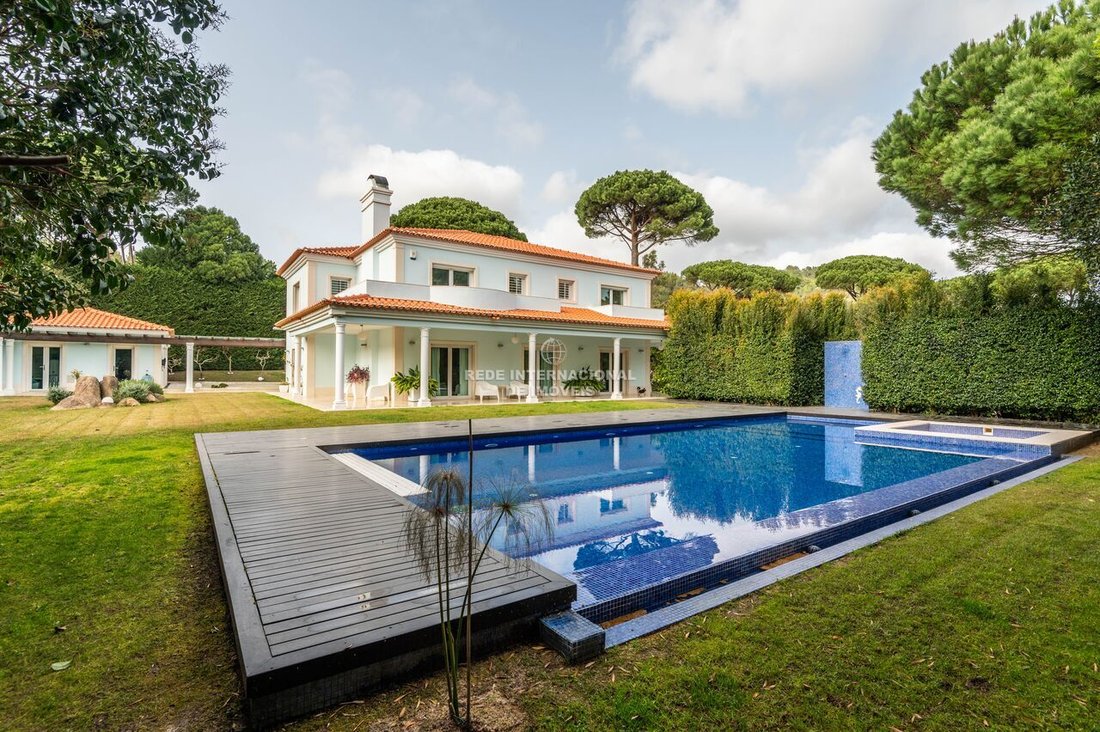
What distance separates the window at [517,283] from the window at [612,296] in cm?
412

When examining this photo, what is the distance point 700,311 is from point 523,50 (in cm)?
1076

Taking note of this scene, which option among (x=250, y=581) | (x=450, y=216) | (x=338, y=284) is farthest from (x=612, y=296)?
(x=250, y=581)

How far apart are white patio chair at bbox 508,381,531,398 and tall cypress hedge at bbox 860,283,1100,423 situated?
11074 millimetres

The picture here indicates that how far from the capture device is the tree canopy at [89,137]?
2814 millimetres

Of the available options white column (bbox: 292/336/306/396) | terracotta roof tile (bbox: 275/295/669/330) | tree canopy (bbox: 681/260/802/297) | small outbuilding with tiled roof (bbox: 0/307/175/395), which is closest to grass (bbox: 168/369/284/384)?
small outbuilding with tiled roof (bbox: 0/307/175/395)

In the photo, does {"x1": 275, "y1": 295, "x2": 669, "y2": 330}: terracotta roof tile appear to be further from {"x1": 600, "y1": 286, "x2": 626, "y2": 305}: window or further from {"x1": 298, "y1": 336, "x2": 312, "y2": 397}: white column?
{"x1": 600, "y1": 286, "x2": 626, "y2": 305}: window

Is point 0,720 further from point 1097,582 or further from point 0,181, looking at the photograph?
point 1097,582

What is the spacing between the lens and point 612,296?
24406mm

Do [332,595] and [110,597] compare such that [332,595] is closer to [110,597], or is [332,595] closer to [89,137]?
[110,597]

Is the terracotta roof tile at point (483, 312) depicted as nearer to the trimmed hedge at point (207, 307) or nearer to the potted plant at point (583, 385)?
the potted plant at point (583, 385)

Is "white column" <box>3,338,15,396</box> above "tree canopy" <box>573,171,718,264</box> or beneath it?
beneath

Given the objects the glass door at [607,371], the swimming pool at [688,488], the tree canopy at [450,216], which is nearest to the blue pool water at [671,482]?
the swimming pool at [688,488]

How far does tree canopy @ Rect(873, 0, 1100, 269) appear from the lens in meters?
9.71

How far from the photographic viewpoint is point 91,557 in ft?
13.3
